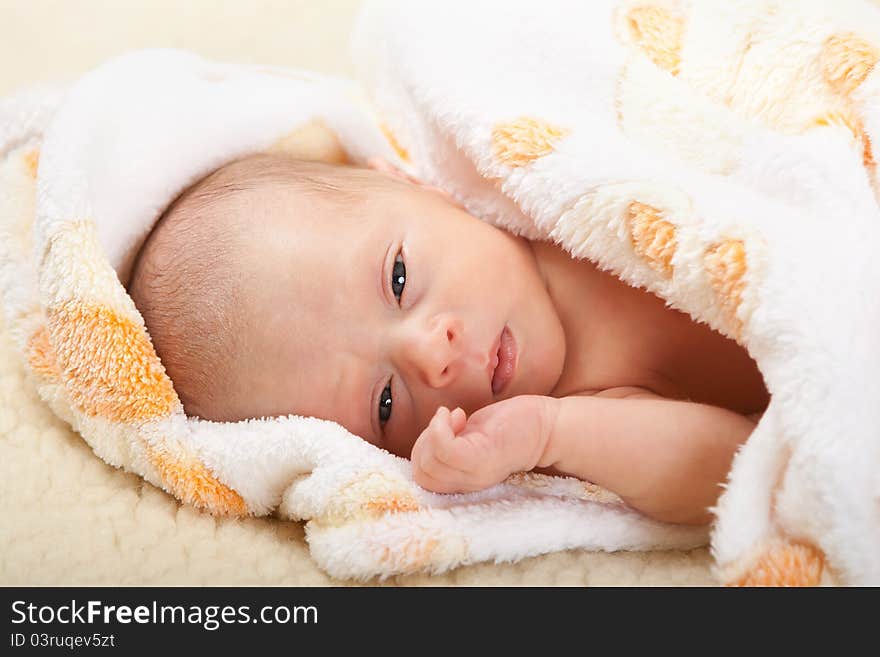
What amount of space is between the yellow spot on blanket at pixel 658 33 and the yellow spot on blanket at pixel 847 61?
190mm

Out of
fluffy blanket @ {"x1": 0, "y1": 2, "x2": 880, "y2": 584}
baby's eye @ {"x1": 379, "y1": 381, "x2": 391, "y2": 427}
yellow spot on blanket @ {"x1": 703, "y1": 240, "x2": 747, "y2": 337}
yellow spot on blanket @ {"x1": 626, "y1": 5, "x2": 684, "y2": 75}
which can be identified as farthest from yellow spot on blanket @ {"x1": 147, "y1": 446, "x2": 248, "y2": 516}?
yellow spot on blanket @ {"x1": 626, "y1": 5, "x2": 684, "y2": 75}

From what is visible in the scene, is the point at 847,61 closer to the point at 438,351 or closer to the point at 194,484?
the point at 438,351

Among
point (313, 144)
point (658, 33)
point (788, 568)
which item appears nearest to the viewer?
point (788, 568)

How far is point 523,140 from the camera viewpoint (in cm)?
116

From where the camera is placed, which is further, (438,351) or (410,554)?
(438,351)

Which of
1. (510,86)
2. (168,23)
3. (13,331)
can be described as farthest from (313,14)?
(13,331)

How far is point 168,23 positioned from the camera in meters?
1.88

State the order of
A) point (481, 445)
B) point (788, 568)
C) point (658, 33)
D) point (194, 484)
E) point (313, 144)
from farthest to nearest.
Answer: point (313, 144) < point (658, 33) < point (194, 484) < point (481, 445) < point (788, 568)

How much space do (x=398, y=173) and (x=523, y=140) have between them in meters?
0.25

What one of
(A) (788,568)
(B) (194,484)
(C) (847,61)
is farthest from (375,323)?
(C) (847,61)

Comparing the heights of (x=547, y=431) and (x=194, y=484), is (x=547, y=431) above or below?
above

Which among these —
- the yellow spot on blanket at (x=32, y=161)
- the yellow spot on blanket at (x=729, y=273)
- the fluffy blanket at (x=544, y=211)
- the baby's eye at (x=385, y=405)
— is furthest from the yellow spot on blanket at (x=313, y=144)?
the yellow spot on blanket at (x=729, y=273)

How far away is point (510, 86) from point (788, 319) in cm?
52
